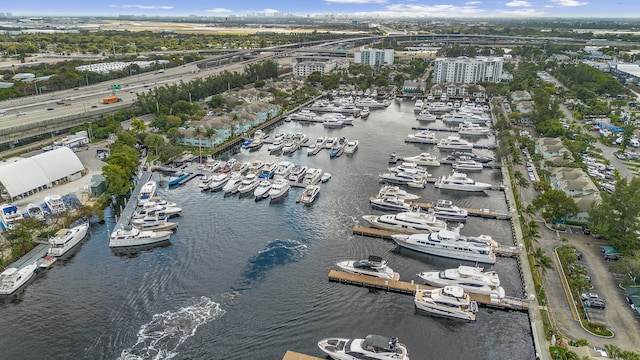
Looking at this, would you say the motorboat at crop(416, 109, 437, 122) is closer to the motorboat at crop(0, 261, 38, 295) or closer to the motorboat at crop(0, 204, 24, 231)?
the motorboat at crop(0, 204, 24, 231)

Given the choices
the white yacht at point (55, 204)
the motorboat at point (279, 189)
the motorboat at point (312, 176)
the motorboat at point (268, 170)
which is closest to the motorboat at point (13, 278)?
the white yacht at point (55, 204)

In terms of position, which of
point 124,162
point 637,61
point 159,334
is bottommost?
point 159,334

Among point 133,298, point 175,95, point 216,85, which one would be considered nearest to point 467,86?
point 216,85

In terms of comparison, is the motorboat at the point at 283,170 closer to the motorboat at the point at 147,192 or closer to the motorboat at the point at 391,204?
the motorboat at the point at 391,204

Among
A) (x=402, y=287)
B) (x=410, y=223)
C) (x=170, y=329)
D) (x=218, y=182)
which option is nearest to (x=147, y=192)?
(x=218, y=182)

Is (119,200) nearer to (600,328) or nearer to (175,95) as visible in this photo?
(175,95)

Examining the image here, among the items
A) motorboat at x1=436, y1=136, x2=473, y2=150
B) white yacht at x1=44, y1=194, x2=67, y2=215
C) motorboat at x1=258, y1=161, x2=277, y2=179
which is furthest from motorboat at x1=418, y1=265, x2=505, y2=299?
white yacht at x1=44, y1=194, x2=67, y2=215
